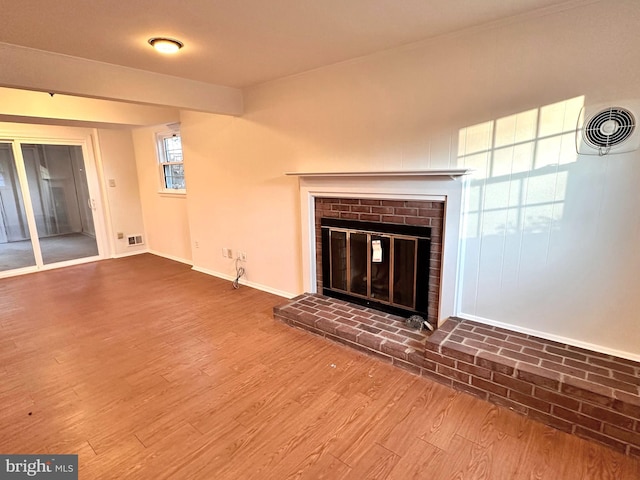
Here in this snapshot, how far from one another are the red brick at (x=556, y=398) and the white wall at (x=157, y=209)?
499 centimetres

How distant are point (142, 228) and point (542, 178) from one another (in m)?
6.31

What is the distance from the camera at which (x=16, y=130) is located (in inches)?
191

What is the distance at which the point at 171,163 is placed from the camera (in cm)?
543

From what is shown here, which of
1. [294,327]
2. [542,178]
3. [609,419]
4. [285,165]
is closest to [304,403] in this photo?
[294,327]

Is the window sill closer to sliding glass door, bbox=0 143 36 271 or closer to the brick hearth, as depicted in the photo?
sliding glass door, bbox=0 143 36 271

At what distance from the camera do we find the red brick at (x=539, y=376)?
1871 mm

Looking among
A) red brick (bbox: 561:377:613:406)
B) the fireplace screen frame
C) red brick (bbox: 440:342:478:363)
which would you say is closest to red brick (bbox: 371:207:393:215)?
Answer: the fireplace screen frame

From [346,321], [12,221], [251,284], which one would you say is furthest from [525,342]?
[12,221]

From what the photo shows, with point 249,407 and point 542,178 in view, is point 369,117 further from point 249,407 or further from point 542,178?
point 249,407

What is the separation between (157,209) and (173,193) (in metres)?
0.67

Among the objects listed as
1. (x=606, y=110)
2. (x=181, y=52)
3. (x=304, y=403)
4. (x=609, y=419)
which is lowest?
(x=304, y=403)

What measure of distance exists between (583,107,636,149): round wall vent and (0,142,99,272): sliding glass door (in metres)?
6.66

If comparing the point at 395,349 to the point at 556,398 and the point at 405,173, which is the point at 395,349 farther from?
the point at 405,173

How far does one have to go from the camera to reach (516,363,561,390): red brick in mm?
1871
